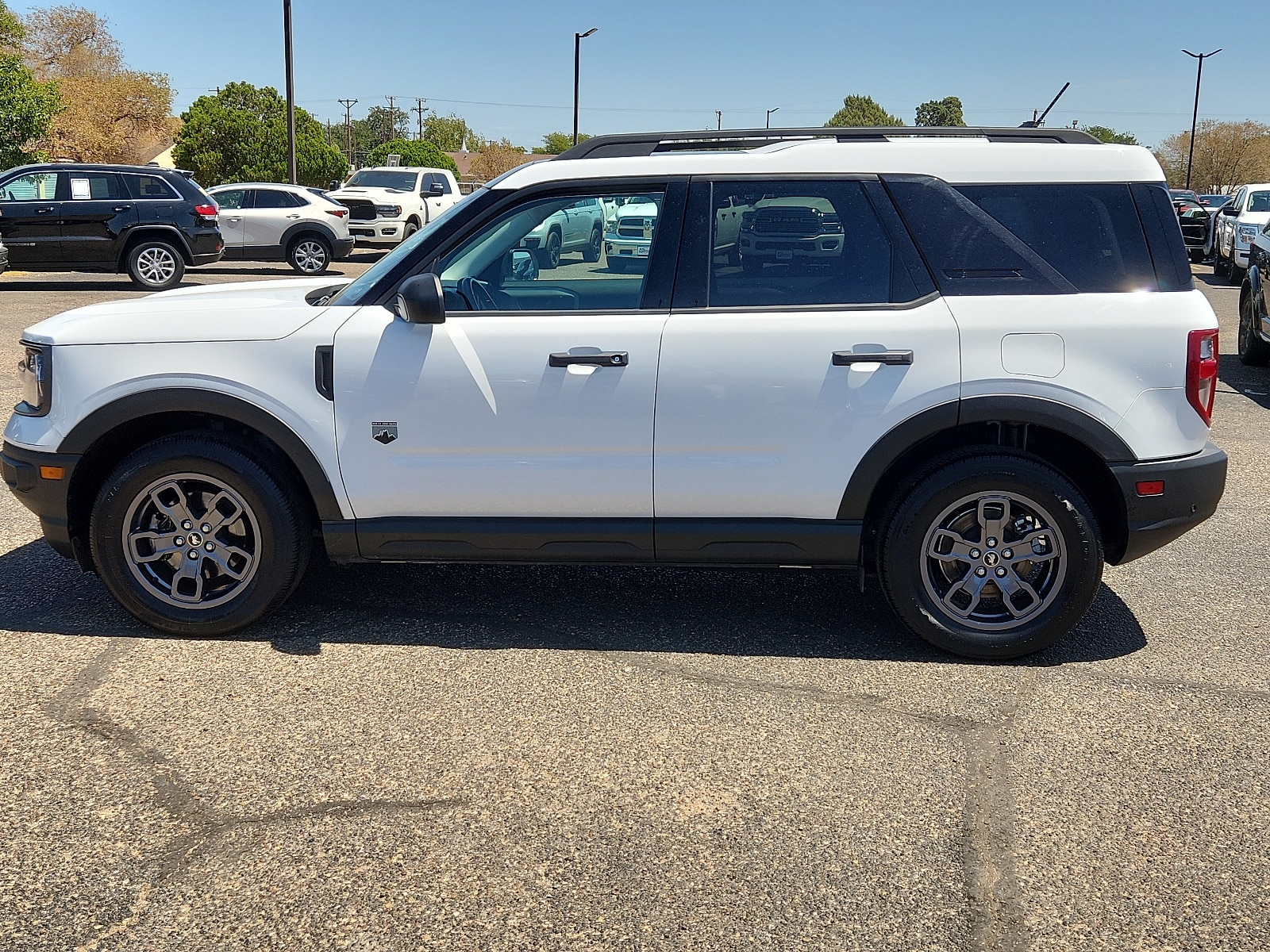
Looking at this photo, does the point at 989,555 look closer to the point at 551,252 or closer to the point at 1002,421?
the point at 1002,421

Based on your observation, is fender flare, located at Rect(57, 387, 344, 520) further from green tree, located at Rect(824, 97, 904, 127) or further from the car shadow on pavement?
green tree, located at Rect(824, 97, 904, 127)

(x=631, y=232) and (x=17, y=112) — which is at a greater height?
(x=17, y=112)

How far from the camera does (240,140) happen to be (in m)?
59.5

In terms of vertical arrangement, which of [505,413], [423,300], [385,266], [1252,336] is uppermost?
[385,266]

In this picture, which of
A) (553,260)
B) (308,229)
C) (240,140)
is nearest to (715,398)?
(553,260)

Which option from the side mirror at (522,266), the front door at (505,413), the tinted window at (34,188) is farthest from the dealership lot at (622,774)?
the tinted window at (34,188)

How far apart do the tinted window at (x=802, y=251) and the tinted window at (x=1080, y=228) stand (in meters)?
0.38

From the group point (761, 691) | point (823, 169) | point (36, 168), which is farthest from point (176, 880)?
point (36, 168)

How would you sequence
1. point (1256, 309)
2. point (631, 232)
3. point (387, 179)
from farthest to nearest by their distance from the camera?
point (387, 179) → point (1256, 309) → point (631, 232)

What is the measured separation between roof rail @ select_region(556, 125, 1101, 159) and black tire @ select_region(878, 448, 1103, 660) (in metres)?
1.27

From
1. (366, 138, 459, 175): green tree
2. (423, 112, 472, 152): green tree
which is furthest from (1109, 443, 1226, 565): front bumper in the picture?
(423, 112, 472, 152): green tree

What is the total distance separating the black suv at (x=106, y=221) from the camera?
18234mm

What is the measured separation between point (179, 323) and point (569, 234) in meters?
1.48

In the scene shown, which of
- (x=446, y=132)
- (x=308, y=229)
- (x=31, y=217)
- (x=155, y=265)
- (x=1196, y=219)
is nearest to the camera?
(x=31, y=217)
